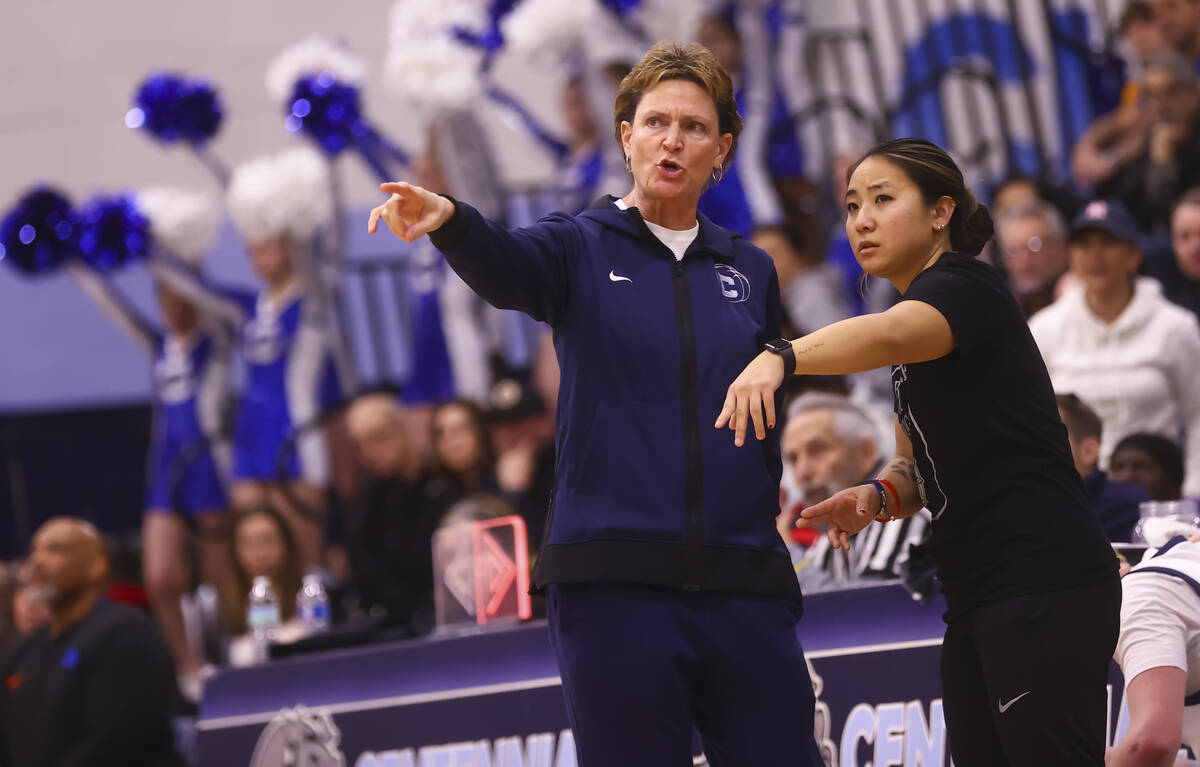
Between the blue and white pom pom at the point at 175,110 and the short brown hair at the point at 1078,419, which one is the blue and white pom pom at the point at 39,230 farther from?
the short brown hair at the point at 1078,419

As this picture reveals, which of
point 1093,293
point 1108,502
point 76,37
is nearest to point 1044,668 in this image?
point 1108,502

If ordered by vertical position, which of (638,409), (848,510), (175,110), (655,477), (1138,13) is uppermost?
(175,110)

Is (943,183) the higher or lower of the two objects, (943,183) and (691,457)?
the higher

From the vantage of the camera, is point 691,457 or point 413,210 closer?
point 413,210

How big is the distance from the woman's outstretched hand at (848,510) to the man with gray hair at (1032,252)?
304 centimetres

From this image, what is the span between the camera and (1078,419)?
12.0ft

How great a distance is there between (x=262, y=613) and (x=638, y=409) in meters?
3.54

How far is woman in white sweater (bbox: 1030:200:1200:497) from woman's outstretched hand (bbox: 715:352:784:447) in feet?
9.59

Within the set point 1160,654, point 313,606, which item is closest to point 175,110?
point 313,606

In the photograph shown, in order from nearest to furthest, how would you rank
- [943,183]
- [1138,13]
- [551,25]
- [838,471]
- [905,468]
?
[943,183] < [905,468] < [838,471] < [1138,13] < [551,25]

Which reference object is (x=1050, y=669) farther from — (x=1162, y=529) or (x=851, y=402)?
(x=851, y=402)

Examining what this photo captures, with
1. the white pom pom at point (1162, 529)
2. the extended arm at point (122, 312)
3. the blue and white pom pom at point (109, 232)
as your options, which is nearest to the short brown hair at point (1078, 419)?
the white pom pom at point (1162, 529)

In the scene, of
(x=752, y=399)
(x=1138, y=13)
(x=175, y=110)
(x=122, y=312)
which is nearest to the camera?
(x=752, y=399)

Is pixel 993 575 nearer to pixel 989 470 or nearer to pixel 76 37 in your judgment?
pixel 989 470
